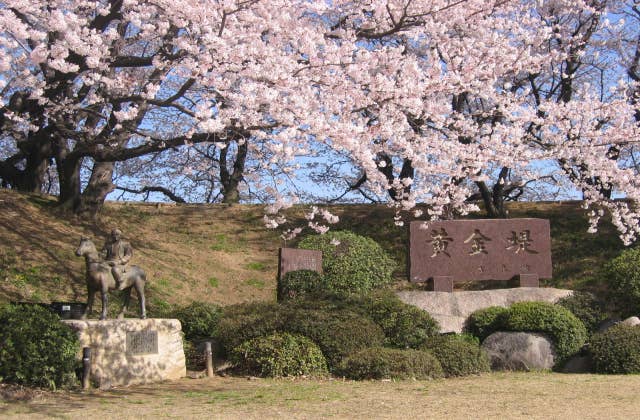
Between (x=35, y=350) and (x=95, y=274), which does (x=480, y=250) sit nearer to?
(x=95, y=274)

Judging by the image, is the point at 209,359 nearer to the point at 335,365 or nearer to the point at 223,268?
the point at 335,365

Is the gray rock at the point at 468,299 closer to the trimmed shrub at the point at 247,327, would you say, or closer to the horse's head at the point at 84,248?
the trimmed shrub at the point at 247,327

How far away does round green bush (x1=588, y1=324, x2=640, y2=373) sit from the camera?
10992 millimetres

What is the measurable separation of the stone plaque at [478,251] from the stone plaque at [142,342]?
636cm

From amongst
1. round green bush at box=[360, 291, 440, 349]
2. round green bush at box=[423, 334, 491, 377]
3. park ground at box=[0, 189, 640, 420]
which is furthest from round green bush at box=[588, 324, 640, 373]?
round green bush at box=[360, 291, 440, 349]

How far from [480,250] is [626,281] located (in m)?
2.86

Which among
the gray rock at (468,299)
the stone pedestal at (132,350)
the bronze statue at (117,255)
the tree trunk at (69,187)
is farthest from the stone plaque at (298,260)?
the tree trunk at (69,187)

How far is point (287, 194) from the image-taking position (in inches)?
368

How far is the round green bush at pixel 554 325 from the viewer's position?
1206cm

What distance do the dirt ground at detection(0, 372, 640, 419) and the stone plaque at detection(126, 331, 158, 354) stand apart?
0.55 m

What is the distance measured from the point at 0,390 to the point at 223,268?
11594 millimetres

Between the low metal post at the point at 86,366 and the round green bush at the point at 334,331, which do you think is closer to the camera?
the low metal post at the point at 86,366

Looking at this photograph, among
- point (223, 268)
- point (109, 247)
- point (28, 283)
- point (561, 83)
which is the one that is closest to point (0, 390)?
point (109, 247)

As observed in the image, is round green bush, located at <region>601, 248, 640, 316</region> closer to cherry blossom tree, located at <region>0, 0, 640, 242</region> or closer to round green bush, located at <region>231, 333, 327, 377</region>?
cherry blossom tree, located at <region>0, 0, 640, 242</region>
